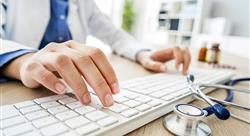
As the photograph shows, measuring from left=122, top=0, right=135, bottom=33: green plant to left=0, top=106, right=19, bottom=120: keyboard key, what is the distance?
4.30 m

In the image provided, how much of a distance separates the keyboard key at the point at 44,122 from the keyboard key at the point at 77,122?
0.06 feet

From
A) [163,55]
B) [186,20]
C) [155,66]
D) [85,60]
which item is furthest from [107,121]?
[186,20]

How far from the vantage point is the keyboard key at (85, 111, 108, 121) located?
24 cm

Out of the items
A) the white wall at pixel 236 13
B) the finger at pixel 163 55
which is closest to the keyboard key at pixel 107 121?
the finger at pixel 163 55

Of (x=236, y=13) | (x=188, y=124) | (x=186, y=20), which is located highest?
(x=236, y=13)

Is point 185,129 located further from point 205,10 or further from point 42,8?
point 205,10

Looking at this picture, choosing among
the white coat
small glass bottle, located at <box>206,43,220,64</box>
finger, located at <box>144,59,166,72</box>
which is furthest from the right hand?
small glass bottle, located at <box>206,43,220,64</box>

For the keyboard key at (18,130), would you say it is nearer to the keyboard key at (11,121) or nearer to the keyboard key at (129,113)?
the keyboard key at (11,121)

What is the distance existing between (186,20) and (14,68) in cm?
372

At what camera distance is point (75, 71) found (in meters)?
0.31

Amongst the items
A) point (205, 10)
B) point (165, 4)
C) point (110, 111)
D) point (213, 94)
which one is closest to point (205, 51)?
point (213, 94)

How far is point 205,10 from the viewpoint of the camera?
11.5 ft

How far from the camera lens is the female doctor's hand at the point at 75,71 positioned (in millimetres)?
300

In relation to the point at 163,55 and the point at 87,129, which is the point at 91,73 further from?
the point at 163,55
